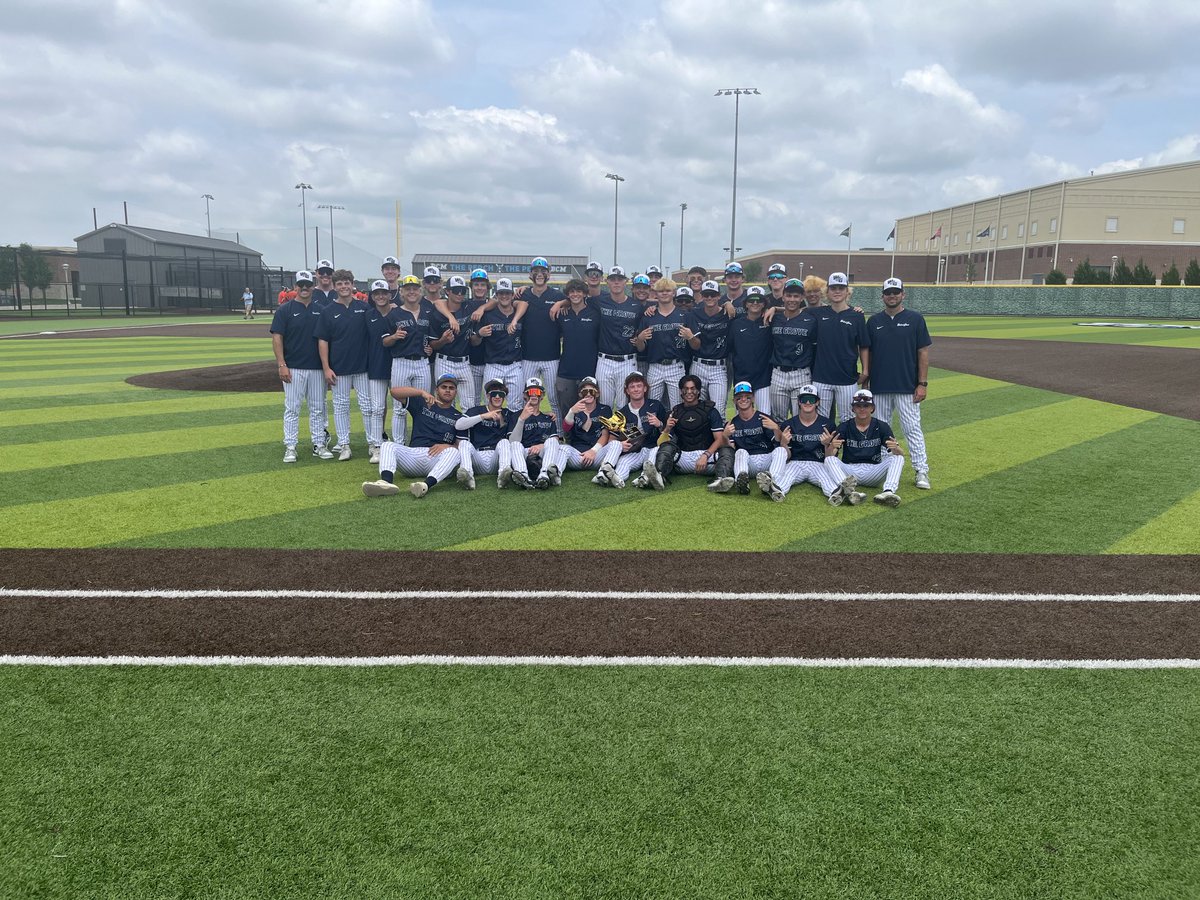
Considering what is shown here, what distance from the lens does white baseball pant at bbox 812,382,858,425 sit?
8969 millimetres

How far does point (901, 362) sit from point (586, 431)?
361 cm

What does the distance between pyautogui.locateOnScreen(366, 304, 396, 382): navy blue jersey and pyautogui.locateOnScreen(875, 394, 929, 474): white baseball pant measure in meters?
5.72

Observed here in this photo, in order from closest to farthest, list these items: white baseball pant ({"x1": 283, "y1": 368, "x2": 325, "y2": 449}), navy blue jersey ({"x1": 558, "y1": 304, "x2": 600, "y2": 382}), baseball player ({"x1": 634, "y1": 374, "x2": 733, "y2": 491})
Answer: baseball player ({"x1": 634, "y1": 374, "x2": 733, "y2": 491}) < navy blue jersey ({"x1": 558, "y1": 304, "x2": 600, "y2": 382}) < white baseball pant ({"x1": 283, "y1": 368, "x2": 325, "y2": 449})

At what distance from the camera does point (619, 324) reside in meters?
9.50

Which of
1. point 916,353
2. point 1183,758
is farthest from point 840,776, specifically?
point 916,353

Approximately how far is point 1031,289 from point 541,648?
51.0 metres

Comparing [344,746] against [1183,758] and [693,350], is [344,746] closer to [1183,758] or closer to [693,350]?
[1183,758]

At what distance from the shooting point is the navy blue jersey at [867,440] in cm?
855

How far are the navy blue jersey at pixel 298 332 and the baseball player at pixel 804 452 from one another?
5581 mm

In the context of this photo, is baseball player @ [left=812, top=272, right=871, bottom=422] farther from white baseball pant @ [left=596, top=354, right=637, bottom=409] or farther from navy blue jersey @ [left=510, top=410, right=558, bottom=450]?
navy blue jersey @ [left=510, top=410, right=558, bottom=450]

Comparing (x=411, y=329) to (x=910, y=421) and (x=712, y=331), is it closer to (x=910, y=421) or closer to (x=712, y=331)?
(x=712, y=331)

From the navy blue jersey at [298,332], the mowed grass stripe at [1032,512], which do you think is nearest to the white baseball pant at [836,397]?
the mowed grass stripe at [1032,512]

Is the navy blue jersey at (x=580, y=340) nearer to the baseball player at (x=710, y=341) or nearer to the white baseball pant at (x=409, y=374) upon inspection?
the baseball player at (x=710, y=341)

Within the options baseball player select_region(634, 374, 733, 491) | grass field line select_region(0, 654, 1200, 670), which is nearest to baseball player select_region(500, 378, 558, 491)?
baseball player select_region(634, 374, 733, 491)
